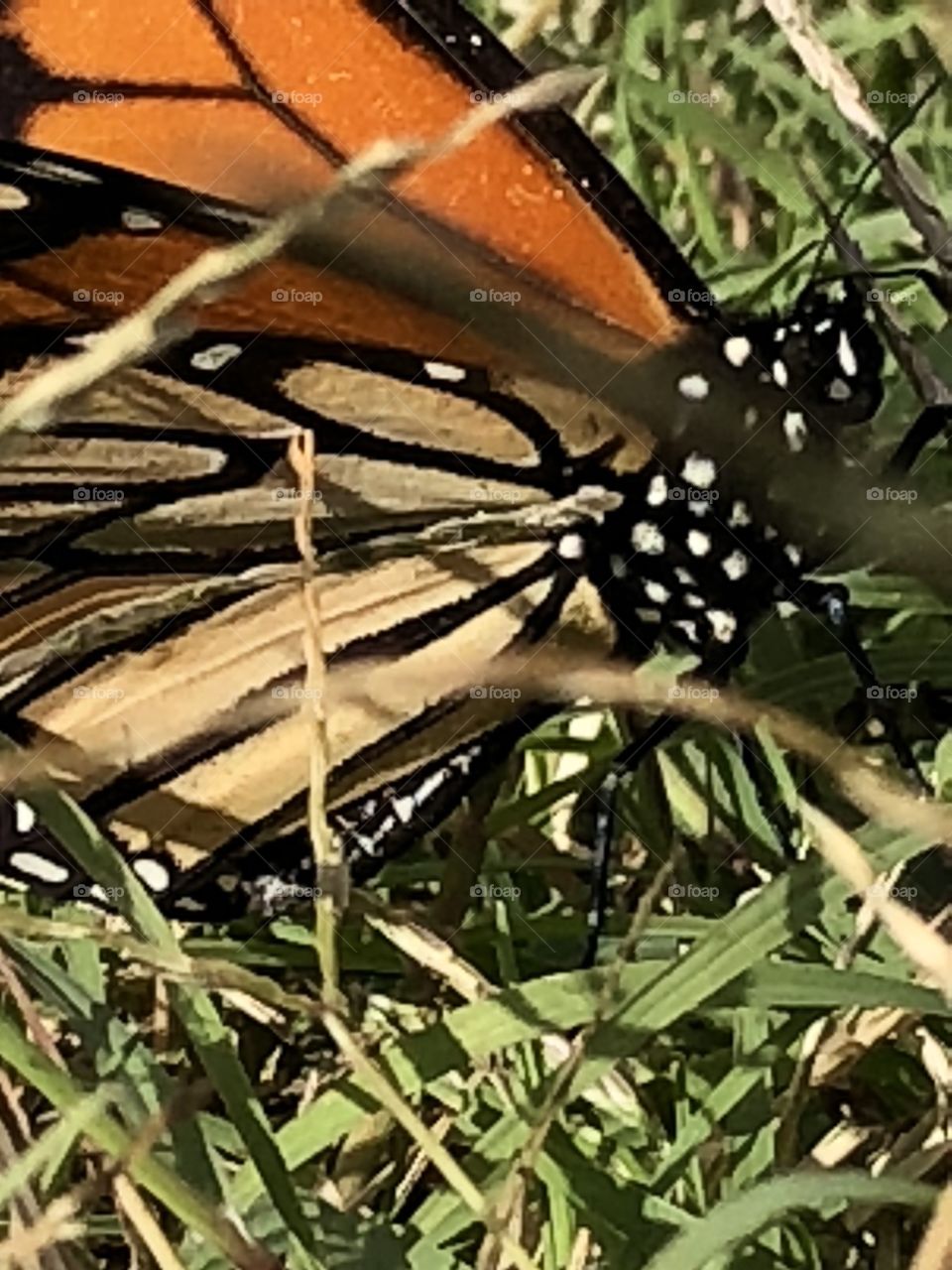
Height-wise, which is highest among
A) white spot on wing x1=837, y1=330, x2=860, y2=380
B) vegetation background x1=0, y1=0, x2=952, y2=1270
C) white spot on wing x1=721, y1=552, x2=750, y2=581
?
white spot on wing x1=837, y1=330, x2=860, y2=380

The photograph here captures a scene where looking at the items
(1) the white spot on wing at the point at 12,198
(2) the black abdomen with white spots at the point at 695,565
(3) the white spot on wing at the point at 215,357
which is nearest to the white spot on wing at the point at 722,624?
(2) the black abdomen with white spots at the point at 695,565

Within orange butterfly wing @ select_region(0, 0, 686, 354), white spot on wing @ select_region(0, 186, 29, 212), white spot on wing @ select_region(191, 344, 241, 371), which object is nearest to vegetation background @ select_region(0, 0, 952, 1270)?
orange butterfly wing @ select_region(0, 0, 686, 354)

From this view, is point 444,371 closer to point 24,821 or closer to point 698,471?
point 698,471

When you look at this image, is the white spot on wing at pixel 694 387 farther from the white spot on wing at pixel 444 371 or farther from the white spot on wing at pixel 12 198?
the white spot on wing at pixel 12 198

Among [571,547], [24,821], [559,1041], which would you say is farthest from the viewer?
[571,547]

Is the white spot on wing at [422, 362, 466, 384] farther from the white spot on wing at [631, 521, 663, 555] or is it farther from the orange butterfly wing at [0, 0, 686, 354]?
the white spot on wing at [631, 521, 663, 555]

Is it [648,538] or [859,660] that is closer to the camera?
[859,660]

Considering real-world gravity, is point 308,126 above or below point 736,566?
above

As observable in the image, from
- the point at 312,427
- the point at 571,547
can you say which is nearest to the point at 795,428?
the point at 571,547

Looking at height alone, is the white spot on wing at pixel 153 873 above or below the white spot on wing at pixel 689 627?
above
